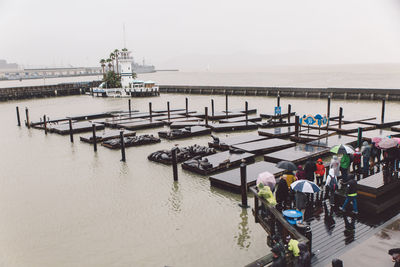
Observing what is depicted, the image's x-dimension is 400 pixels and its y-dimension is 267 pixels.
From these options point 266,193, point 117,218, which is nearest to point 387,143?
point 266,193

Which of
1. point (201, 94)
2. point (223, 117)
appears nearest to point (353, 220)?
point (223, 117)

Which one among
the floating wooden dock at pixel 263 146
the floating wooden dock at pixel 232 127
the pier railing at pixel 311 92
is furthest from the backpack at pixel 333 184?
the pier railing at pixel 311 92

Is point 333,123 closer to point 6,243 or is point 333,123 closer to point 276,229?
point 276,229

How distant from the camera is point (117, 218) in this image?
11.2m

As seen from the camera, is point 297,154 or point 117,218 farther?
point 297,154

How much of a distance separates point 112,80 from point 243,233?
63.5 m

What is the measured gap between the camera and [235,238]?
31.2ft

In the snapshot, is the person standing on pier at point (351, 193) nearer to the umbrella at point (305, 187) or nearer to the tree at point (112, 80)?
the umbrella at point (305, 187)

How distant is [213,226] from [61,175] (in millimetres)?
9500

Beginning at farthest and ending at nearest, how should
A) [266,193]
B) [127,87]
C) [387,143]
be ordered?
[127,87] → [387,143] → [266,193]

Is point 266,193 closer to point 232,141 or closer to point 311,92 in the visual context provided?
point 232,141

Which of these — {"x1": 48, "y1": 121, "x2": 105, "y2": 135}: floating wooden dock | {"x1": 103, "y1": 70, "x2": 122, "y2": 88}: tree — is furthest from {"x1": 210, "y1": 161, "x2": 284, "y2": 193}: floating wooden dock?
{"x1": 103, "y1": 70, "x2": 122, "y2": 88}: tree

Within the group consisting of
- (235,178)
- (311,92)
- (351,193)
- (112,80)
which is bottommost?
(235,178)

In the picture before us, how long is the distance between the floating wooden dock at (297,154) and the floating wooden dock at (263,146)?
864 mm
